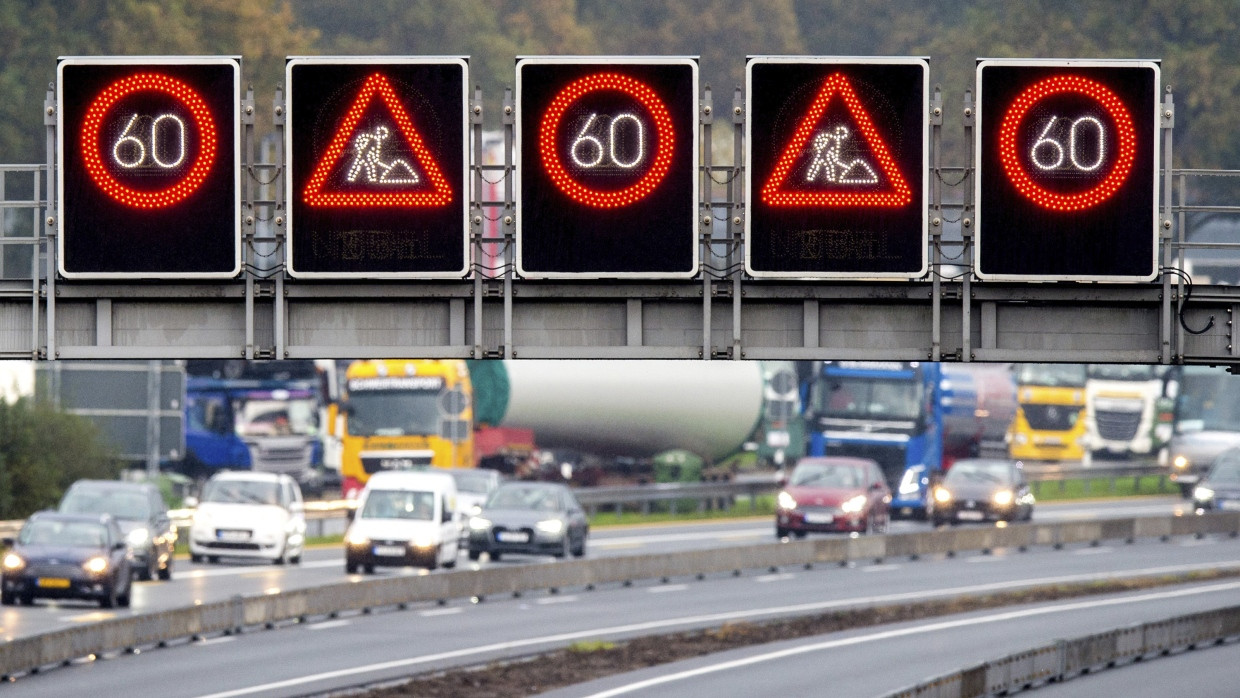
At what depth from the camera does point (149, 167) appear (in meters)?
15.6

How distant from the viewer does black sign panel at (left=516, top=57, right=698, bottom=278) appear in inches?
606

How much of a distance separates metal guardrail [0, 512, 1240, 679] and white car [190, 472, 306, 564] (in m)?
5.79

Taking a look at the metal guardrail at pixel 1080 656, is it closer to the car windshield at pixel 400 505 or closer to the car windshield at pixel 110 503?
the car windshield at pixel 400 505

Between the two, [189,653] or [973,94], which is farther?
[189,653]

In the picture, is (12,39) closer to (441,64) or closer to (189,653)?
(189,653)

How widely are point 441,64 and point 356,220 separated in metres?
1.21

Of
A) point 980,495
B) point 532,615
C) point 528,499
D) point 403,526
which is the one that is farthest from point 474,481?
point 532,615

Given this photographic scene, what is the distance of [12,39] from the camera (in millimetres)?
81750

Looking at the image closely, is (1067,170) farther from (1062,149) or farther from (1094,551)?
(1094,551)

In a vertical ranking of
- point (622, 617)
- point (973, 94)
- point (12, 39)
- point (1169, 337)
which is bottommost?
point (622, 617)

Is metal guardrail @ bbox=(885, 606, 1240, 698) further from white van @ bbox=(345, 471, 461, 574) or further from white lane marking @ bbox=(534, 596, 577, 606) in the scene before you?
white van @ bbox=(345, 471, 461, 574)

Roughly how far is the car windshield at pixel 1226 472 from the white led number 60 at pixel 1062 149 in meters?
37.7

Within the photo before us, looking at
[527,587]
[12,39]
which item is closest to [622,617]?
[527,587]

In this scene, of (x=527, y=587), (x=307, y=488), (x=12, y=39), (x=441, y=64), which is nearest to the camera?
(x=441, y=64)
